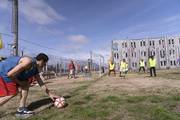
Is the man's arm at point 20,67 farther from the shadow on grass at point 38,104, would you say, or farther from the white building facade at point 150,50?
the white building facade at point 150,50

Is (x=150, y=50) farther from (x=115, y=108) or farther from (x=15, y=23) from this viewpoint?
(x=115, y=108)

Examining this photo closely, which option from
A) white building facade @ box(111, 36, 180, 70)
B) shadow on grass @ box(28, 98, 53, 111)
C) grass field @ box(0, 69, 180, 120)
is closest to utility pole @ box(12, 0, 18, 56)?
grass field @ box(0, 69, 180, 120)

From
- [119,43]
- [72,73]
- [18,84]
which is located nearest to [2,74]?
[18,84]

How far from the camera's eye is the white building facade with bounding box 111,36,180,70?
9556cm

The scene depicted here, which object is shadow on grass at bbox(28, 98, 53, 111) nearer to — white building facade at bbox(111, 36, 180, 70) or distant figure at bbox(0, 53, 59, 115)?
distant figure at bbox(0, 53, 59, 115)

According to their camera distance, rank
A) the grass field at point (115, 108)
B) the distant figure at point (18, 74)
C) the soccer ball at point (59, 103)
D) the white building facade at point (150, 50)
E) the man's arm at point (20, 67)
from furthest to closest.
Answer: the white building facade at point (150, 50), the soccer ball at point (59, 103), the grass field at point (115, 108), the distant figure at point (18, 74), the man's arm at point (20, 67)

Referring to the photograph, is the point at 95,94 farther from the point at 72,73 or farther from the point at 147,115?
the point at 72,73

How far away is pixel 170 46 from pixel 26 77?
92.4 meters

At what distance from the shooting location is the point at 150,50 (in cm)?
9669

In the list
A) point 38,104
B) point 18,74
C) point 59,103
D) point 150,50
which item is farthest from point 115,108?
point 150,50

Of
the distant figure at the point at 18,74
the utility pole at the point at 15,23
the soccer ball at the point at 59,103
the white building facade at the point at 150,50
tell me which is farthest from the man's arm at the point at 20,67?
the white building facade at the point at 150,50

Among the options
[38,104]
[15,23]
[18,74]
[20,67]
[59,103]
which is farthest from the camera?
[15,23]

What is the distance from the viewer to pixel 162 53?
9706 cm

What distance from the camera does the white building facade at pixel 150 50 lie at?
95.6m
